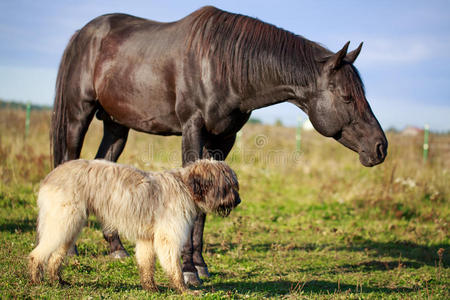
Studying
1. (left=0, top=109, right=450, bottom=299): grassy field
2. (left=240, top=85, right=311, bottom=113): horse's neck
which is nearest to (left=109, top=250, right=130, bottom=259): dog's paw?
(left=0, top=109, right=450, bottom=299): grassy field

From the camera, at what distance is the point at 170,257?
13.2 feet

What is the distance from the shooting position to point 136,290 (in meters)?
4.19

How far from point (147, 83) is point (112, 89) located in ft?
1.98

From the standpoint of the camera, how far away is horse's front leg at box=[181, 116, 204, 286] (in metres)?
4.88

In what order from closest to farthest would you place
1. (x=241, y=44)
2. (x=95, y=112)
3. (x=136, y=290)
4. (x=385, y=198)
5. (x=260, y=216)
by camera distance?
(x=136, y=290), (x=241, y=44), (x=95, y=112), (x=260, y=216), (x=385, y=198)

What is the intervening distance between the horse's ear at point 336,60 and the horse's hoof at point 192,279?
2.84 meters

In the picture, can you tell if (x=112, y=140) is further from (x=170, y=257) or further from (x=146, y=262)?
(x=170, y=257)

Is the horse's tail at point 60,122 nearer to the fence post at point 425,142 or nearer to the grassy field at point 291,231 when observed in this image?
the grassy field at point 291,231

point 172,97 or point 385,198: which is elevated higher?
point 172,97

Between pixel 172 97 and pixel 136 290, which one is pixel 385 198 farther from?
pixel 136 290

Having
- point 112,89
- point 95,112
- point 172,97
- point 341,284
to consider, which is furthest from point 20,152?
point 341,284

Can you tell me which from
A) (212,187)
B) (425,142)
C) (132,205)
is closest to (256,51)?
(212,187)

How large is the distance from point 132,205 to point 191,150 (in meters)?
1.23

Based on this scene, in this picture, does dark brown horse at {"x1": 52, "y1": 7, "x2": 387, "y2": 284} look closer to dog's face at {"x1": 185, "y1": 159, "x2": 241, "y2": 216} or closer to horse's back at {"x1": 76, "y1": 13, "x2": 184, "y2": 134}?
horse's back at {"x1": 76, "y1": 13, "x2": 184, "y2": 134}
